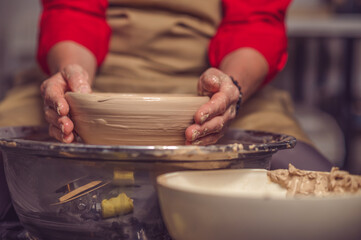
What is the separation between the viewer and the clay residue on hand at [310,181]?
1.26ft

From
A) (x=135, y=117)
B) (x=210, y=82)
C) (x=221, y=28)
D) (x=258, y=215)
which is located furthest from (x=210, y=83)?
(x=221, y=28)

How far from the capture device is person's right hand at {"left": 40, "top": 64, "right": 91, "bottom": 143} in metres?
0.47

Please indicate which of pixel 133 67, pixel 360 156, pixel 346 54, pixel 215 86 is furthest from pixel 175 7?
pixel 360 156

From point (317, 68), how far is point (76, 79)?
217 centimetres

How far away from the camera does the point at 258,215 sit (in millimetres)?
309

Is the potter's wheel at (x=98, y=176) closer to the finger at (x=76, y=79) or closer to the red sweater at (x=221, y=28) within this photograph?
the finger at (x=76, y=79)

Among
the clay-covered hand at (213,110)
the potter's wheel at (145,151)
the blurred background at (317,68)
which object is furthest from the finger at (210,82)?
the blurred background at (317,68)

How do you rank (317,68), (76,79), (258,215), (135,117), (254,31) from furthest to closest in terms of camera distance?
(317,68) → (254,31) → (76,79) → (135,117) → (258,215)

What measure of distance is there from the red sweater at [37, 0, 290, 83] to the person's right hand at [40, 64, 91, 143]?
25 centimetres

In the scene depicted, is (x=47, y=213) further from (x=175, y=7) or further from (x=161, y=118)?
(x=175, y=7)

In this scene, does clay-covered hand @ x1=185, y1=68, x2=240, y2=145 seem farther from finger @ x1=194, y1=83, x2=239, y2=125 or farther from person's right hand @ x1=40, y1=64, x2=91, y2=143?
person's right hand @ x1=40, y1=64, x2=91, y2=143

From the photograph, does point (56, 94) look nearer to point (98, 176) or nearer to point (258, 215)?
point (98, 176)

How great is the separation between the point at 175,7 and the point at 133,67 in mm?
158

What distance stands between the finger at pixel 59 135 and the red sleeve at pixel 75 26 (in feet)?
1.05
